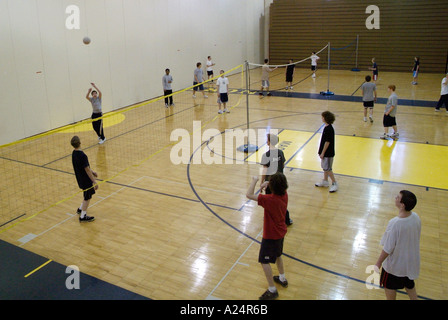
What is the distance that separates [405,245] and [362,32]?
82.4ft

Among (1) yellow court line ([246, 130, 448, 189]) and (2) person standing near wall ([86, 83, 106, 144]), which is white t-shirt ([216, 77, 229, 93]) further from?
(2) person standing near wall ([86, 83, 106, 144])

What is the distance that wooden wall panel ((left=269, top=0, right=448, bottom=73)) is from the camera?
24125 mm

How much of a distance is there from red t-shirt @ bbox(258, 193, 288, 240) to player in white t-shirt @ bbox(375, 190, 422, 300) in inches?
48.6

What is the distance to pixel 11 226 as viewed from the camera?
7223 mm

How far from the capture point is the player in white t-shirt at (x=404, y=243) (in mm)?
4094

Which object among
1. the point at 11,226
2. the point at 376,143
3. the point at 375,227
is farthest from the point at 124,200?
the point at 376,143

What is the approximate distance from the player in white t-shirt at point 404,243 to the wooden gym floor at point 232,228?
1.07 m

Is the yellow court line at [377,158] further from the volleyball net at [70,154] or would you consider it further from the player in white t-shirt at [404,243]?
the player in white t-shirt at [404,243]

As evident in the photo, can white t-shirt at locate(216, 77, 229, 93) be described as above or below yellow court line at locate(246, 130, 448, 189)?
above

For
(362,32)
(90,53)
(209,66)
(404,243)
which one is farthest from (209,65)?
(404,243)

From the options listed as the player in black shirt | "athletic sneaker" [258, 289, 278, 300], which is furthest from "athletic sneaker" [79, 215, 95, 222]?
"athletic sneaker" [258, 289, 278, 300]

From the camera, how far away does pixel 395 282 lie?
4.29m
